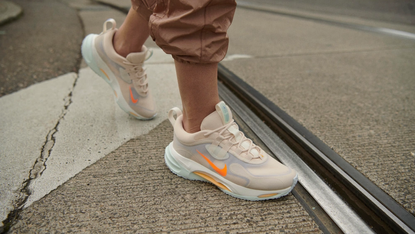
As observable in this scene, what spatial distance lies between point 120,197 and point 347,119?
125cm

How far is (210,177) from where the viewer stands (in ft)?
3.28

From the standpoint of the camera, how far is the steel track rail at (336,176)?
0.88 meters

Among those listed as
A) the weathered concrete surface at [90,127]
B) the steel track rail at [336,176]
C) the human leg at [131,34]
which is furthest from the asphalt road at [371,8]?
the human leg at [131,34]

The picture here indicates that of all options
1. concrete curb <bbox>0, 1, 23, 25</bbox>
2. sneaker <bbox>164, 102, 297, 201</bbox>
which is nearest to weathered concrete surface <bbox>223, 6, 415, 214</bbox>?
sneaker <bbox>164, 102, 297, 201</bbox>

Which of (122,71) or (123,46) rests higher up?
(123,46)

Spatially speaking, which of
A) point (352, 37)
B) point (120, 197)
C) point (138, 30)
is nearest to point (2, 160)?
point (120, 197)

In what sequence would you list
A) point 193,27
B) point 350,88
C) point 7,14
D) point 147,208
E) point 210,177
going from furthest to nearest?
point 7,14
point 350,88
point 210,177
point 147,208
point 193,27

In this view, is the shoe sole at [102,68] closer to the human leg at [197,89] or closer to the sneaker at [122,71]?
the sneaker at [122,71]

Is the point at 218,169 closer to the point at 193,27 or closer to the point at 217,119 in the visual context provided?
the point at 217,119

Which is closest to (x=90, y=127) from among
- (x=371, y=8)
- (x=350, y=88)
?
(x=350, y=88)

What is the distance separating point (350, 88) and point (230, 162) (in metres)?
1.36

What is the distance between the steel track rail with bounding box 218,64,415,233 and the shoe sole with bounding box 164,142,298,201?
0.60ft

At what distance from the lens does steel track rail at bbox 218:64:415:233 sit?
88cm

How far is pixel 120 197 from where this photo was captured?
939 millimetres
